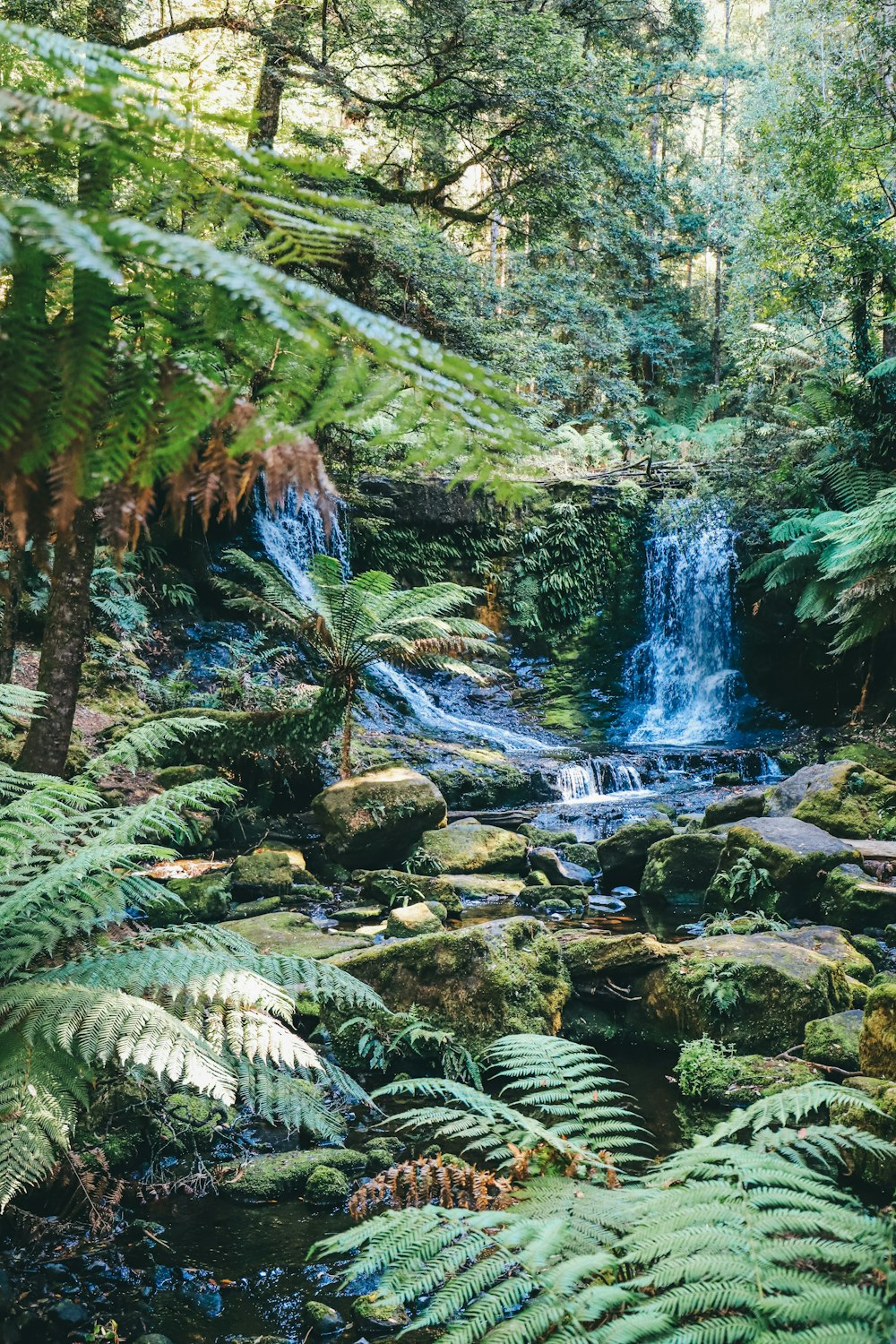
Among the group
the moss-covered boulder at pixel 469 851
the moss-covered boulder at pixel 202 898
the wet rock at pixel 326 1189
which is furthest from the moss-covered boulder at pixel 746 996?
the moss-covered boulder at pixel 469 851

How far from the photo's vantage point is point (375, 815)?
21.6 ft

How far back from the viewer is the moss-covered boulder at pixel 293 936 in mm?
4184

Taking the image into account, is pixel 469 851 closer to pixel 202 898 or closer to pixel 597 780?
pixel 202 898

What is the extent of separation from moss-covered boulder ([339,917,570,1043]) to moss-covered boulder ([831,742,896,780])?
20.6 ft

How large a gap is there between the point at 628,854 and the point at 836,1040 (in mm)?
3374

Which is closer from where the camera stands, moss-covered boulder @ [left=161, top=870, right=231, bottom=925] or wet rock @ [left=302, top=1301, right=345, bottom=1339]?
wet rock @ [left=302, top=1301, right=345, bottom=1339]

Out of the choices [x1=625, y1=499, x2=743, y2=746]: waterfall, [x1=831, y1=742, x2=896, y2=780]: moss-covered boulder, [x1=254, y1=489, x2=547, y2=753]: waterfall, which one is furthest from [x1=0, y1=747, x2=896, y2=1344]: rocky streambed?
[x1=625, y1=499, x2=743, y2=746]: waterfall

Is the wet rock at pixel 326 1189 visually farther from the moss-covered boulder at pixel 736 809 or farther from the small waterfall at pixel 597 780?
the small waterfall at pixel 597 780

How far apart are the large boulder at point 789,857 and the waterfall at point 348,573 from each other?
213 inches

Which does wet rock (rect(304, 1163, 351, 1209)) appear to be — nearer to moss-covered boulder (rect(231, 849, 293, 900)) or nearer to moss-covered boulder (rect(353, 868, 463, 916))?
moss-covered boulder (rect(353, 868, 463, 916))

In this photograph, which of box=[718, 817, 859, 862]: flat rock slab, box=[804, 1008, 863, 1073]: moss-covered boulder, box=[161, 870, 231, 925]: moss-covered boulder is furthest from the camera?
box=[718, 817, 859, 862]: flat rock slab

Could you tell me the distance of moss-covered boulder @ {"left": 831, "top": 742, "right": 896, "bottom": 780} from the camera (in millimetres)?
8773

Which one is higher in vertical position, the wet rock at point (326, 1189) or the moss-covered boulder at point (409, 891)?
the moss-covered boulder at point (409, 891)

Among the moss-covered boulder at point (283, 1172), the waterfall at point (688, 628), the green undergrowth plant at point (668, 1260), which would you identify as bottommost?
the moss-covered boulder at point (283, 1172)
